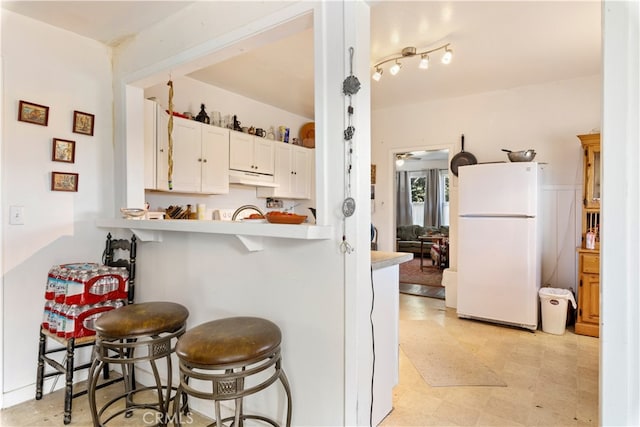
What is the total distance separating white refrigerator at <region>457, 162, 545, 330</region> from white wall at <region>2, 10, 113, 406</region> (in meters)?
3.46

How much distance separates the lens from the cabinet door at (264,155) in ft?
13.1

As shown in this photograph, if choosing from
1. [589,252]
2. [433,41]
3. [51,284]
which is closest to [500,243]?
[589,252]

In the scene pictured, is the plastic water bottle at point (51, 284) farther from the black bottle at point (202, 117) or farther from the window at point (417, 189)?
the window at point (417, 189)

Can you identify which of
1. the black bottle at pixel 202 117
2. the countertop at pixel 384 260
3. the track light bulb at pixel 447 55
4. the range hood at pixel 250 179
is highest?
the track light bulb at pixel 447 55

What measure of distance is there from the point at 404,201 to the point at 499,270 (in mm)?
6001

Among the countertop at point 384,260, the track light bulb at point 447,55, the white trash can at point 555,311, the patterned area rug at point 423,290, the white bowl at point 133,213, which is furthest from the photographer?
the patterned area rug at point 423,290

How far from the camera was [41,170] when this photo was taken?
2.31 m

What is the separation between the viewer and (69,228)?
2451 mm

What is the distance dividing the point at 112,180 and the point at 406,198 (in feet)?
25.9

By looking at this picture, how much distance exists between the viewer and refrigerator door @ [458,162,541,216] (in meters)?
3.41

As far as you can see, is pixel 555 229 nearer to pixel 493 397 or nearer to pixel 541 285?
pixel 541 285

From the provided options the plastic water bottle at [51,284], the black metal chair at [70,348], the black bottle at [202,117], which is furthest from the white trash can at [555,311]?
the plastic water bottle at [51,284]

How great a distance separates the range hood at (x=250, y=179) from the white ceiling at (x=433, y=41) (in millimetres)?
947

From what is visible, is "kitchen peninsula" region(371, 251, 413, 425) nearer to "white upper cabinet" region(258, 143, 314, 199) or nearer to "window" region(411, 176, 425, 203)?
"white upper cabinet" region(258, 143, 314, 199)
